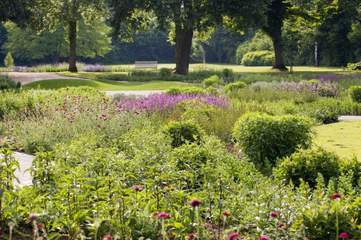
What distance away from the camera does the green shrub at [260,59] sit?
210 feet

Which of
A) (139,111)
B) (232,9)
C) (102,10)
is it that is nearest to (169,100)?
(139,111)

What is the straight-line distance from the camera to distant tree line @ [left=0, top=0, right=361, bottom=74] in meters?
32.6

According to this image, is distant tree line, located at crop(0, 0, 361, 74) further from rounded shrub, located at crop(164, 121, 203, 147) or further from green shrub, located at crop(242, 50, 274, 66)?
rounded shrub, located at crop(164, 121, 203, 147)

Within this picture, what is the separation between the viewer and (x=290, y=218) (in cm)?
452

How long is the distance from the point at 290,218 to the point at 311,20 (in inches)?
1541

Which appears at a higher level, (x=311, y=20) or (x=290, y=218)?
(x=311, y=20)

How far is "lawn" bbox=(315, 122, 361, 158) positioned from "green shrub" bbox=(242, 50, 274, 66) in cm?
5090

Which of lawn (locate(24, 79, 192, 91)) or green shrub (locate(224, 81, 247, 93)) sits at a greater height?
green shrub (locate(224, 81, 247, 93))

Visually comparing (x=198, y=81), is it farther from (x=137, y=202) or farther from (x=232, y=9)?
(x=137, y=202)

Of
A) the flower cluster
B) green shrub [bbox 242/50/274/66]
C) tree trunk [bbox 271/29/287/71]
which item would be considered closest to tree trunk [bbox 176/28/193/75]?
tree trunk [bbox 271/29/287/71]

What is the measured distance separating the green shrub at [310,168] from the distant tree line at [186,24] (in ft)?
84.2

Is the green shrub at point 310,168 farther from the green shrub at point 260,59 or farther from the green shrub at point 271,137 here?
the green shrub at point 260,59

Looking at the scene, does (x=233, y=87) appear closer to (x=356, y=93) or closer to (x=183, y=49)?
(x=356, y=93)

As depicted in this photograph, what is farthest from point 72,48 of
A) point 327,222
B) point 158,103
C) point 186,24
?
point 327,222
